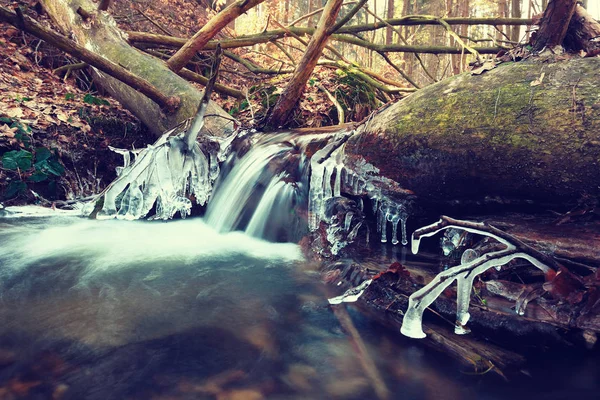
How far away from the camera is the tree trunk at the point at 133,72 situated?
568 centimetres

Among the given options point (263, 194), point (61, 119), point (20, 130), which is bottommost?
point (263, 194)

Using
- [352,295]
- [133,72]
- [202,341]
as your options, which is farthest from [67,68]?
[352,295]

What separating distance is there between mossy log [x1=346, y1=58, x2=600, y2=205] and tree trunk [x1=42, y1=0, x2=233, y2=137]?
10.1ft

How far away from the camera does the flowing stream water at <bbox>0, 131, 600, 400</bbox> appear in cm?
193

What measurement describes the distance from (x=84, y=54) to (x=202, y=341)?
3.75 metres

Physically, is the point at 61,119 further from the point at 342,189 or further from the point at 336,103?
the point at 342,189

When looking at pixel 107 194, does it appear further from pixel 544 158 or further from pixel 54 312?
pixel 544 158

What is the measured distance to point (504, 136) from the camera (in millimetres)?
2572

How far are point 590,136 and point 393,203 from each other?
1.42 meters

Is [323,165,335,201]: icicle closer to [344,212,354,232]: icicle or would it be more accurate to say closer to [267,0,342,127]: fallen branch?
[344,212,354,232]: icicle

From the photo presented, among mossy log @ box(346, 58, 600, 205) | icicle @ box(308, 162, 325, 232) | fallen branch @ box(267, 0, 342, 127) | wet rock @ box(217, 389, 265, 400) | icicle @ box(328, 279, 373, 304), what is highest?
fallen branch @ box(267, 0, 342, 127)

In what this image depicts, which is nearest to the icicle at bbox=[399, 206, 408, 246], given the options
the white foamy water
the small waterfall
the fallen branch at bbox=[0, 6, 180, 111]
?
the white foamy water

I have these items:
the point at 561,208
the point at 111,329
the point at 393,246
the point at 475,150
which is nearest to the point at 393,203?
the point at 393,246

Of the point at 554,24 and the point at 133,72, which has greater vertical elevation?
the point at 133,72
